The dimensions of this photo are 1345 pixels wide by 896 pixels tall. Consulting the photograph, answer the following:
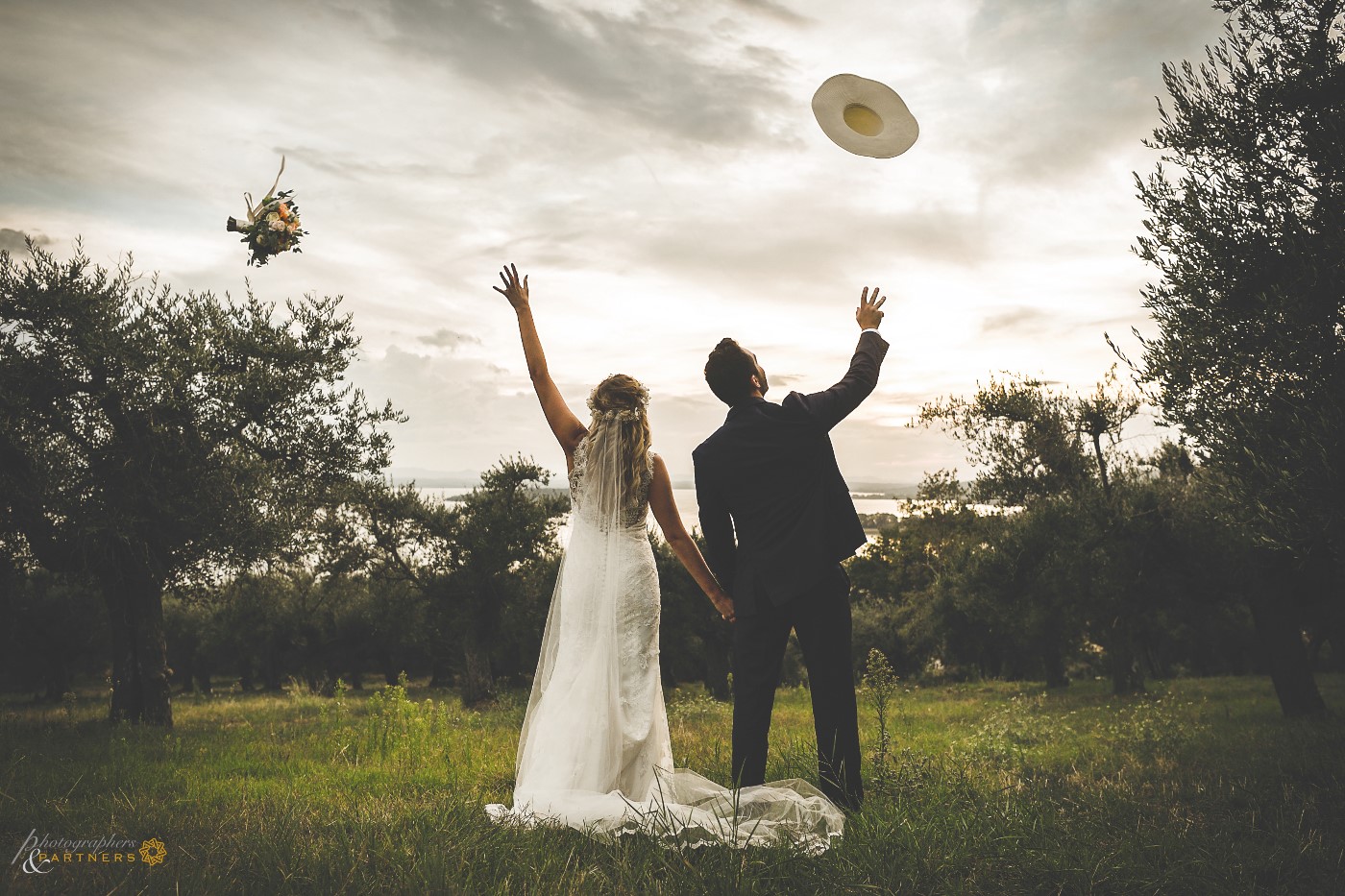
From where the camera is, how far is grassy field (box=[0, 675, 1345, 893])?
3.66 metres

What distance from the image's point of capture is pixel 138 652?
13.8 metres

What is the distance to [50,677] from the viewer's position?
1352 inches

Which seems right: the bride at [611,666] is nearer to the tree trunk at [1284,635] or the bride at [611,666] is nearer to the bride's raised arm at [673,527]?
the bride's raised arm at [673,527]

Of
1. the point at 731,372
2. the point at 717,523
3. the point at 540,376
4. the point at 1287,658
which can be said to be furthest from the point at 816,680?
the point at 1287,658

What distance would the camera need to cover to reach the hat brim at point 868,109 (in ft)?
18.1

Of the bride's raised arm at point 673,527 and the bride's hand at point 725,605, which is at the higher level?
the bride's raised arm at point 673,527

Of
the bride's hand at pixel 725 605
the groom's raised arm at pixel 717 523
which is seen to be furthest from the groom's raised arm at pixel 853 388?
the bride's hand at pixel 725 605

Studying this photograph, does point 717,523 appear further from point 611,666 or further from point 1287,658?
point 1287,658

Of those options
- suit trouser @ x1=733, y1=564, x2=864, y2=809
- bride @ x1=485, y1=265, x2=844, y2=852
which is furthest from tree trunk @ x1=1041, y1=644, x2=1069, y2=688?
bride @ x1=485, y1=265, x2=844, y2=852

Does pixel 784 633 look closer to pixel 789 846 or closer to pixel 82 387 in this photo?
pixel 789 846

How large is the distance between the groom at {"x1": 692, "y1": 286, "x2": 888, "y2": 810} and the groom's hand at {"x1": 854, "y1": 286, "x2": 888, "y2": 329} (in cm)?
18

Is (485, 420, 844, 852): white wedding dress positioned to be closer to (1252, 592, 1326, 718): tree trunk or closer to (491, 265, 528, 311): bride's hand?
(491, 265, 528, 311): bride's hand

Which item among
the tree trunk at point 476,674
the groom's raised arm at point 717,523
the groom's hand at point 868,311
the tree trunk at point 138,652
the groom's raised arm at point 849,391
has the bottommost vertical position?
the tree trunk at point 476,674

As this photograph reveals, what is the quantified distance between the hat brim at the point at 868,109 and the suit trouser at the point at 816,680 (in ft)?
10.7
